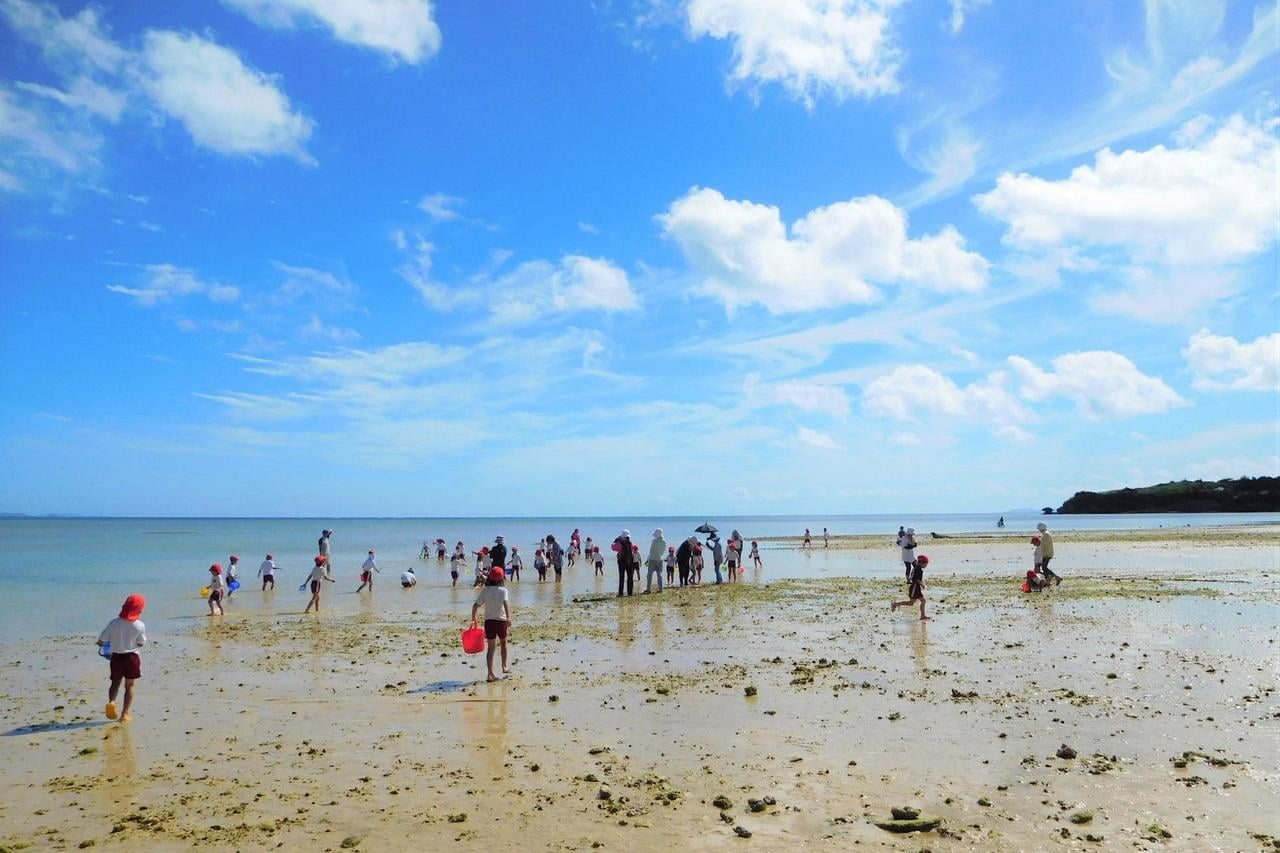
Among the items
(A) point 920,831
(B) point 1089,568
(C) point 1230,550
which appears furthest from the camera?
(C) point 1230,550

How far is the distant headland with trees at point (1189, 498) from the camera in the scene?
433 ft

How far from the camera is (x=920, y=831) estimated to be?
6594 millimetres

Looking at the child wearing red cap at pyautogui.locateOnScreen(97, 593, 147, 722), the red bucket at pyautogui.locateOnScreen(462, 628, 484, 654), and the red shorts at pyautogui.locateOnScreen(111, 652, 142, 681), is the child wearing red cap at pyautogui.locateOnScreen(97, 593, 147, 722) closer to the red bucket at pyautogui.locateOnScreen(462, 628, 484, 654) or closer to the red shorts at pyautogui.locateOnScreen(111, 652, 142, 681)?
the red shorts at pyautogui.locateOnScreen(111, 652, 142, 681)

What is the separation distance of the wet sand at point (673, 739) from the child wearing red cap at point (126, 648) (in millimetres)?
402

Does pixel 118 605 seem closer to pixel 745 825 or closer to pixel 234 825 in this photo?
pixel 234 825

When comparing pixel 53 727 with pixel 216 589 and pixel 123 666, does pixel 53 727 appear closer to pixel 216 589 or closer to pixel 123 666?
pixel 123 666

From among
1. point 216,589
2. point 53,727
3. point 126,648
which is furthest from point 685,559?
point 53,727

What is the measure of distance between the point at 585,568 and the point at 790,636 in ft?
90.1

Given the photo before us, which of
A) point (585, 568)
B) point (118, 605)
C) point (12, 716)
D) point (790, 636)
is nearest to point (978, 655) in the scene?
point (790, 636)

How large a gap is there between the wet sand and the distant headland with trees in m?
146

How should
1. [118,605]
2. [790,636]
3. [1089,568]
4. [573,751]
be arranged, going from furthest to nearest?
1. [1089,568]
2. [118,605]
3. [790,636]
4. [573,751]

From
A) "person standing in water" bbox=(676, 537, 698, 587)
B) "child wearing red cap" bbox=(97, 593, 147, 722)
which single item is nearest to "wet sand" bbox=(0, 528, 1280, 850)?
"child wearing red cap" bbox=(97, 593, 147, 722)

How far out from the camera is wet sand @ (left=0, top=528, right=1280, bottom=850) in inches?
269

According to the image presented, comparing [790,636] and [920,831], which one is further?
[790,636]
